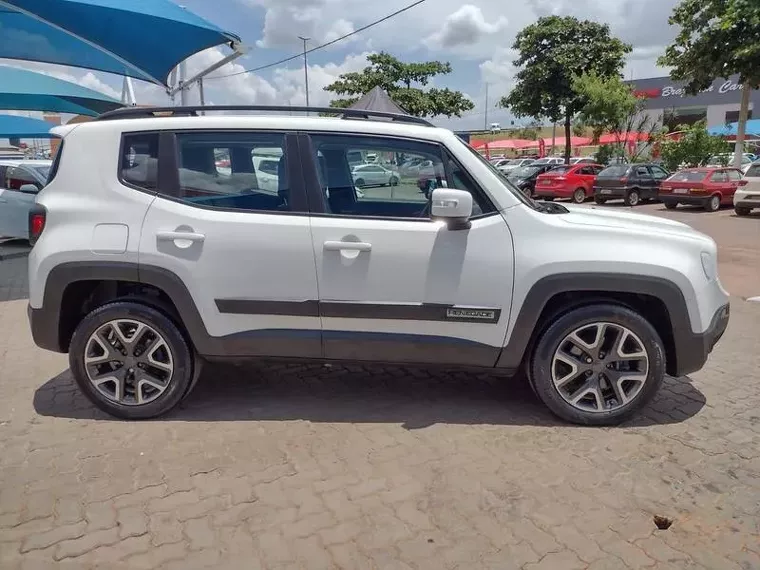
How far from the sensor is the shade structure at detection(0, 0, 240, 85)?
726 cm

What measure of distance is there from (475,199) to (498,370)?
103 centimetres

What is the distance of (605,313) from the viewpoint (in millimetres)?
3395

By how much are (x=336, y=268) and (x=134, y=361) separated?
4.56ft

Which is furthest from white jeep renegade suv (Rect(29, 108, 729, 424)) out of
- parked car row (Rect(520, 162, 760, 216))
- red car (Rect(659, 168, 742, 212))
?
red car (Rect(659, 168, 742, 212))

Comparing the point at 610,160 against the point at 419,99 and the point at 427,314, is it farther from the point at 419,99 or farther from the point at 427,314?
the point at 427,314

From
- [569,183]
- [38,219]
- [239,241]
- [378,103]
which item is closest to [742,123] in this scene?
[569,183]

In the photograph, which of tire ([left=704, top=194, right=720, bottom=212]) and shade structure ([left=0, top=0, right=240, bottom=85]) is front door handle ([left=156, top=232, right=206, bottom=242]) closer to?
shade structure ([left=0, top=0, right=240, bottom=85])

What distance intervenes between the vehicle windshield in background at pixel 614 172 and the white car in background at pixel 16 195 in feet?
54.5

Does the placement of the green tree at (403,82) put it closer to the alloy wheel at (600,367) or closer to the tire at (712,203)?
the tire at (712,203)

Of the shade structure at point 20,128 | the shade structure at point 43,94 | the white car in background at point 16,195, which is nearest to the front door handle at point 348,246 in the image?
the white car in background at point 16,195

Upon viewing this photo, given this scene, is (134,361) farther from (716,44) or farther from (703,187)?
(716,44)

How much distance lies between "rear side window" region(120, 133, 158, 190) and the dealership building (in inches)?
2098

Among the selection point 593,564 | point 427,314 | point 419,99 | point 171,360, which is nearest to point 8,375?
point 171,360

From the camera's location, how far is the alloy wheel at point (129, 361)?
3594 millimetres
